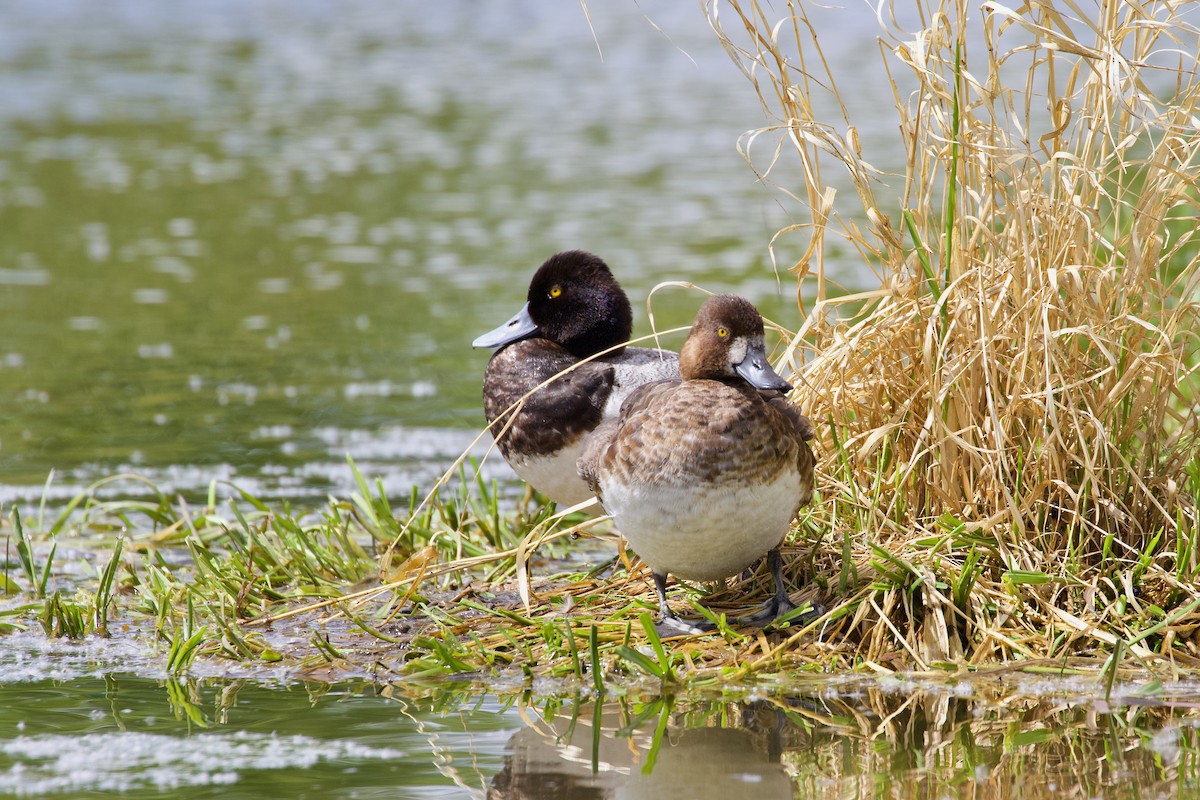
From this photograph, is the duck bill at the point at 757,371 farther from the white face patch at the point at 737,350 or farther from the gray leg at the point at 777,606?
the gray leg at the point at 777,606

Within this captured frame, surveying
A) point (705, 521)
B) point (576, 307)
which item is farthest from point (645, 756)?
point (576, 307)

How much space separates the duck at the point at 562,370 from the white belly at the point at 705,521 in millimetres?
688

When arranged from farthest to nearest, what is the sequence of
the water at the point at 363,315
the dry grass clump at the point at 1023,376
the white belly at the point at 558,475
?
1. the white belly at the point at 558,475
2. the dry grass clump at the point at 1023,376
3. the water at the point at 363,315

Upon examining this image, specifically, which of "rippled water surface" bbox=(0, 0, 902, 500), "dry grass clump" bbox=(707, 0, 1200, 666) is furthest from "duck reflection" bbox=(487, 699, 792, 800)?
"rippled water surface" bbox=(0, 0, 902, 500)

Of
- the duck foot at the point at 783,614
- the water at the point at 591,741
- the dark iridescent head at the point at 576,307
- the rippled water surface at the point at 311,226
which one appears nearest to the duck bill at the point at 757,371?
the duck foot at the point at 783,614

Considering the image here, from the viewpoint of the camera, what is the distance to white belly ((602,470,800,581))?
12.3 ft

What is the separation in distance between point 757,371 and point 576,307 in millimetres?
1673

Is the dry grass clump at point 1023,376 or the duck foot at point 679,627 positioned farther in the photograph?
the duck foot at point 679,627

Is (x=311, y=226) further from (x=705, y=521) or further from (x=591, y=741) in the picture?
(x=591, y=741)

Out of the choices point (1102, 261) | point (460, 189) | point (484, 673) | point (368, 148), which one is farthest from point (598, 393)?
point (368, 148)

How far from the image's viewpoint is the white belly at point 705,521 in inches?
147

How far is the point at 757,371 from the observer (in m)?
3.94

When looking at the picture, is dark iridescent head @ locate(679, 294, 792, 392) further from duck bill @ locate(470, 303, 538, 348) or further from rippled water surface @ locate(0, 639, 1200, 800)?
duck bill @ locate(470, 303, 538, 348)

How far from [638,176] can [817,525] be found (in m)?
10.7
